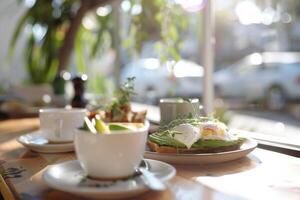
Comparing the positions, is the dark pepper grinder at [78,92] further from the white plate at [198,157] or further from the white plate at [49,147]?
the white plate at [198,157]

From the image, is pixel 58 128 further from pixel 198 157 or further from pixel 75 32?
pixel 75 32

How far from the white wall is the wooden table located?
8.15 feet

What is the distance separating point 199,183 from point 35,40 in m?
2.24

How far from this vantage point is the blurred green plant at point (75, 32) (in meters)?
1.81

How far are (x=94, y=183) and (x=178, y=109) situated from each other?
384 mm

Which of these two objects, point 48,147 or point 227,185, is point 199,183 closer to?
point 227,185

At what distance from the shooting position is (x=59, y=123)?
0.90 metres

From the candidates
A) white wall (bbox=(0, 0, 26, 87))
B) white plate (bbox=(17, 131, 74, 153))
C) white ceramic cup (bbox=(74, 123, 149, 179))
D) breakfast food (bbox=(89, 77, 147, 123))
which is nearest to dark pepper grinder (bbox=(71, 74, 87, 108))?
breakfast food (bbox=(89, 77, 147, 123))

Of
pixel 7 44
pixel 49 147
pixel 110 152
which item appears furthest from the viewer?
pixel 7 44

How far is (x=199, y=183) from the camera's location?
0.64m

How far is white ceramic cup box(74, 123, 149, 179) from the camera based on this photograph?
56cm

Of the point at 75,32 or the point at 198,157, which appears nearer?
the point at 198,157

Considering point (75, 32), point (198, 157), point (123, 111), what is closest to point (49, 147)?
point (123, 111)

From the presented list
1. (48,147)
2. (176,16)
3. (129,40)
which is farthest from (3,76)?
(48,147)
